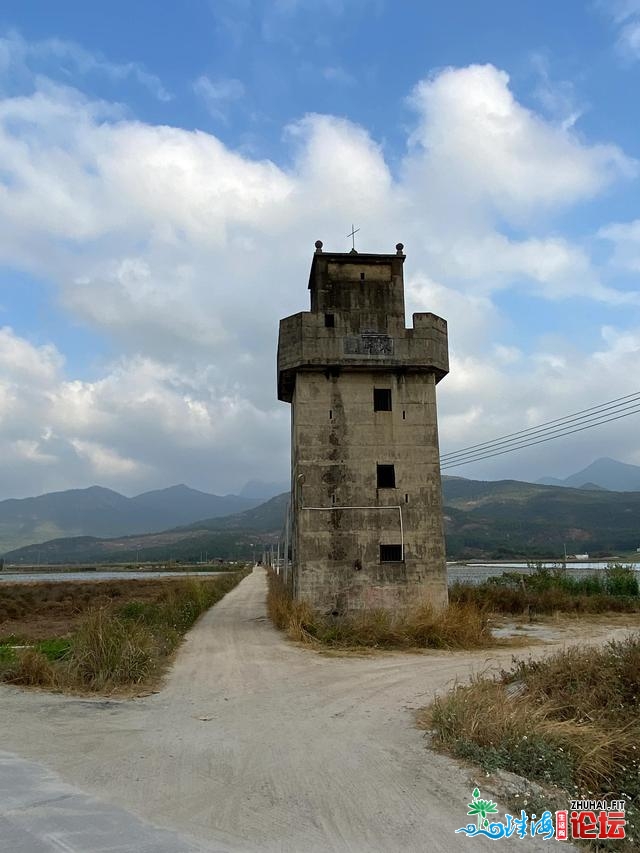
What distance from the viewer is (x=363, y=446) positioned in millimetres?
18797

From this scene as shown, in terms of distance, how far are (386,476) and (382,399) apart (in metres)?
2.29

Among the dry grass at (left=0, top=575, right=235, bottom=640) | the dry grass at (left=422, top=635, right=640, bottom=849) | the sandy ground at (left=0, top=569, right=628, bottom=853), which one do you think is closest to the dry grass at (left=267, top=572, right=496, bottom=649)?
the sandy ground at (left=0, top=569, right=628, bottom=853)

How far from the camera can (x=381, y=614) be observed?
17.2m

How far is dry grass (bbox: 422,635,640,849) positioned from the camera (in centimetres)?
652

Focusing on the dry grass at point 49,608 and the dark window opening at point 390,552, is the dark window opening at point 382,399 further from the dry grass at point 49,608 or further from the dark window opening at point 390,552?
the dry grass at point 49,608

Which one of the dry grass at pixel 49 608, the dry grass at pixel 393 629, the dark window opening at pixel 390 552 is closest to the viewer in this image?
the dry grass at pixel 393 629

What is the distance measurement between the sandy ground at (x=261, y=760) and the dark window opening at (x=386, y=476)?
22.6ft

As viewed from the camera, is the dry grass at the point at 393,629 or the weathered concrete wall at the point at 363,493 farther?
the weathered concrete wall at the point at 363,493

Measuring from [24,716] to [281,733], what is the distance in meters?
3.63

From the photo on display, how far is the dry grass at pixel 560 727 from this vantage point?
21.4ft

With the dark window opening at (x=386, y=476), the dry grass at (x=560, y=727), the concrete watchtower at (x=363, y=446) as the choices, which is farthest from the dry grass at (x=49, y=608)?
the dry grass at (x=560, y=727)

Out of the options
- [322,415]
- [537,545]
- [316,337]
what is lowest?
[537,545]

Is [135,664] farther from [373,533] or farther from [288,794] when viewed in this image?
[373,533]

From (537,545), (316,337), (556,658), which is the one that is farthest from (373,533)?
(537,545)
